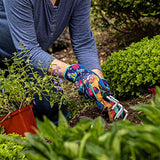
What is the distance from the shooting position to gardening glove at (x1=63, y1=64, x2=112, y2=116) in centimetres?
202

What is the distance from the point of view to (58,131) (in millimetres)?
808

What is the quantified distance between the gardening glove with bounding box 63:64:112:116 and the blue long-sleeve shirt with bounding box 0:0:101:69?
27 centimetres

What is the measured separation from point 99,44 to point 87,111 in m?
3.17

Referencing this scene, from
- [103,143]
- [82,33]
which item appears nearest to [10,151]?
[103,143]

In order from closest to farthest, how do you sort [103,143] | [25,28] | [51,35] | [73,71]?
[103,143], [73,71], [25,28], [51,35]

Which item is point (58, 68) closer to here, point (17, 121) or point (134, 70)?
point (17, 121)

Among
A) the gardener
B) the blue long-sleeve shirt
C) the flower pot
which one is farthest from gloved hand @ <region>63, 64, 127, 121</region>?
the flower pot

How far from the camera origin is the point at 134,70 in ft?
8.14

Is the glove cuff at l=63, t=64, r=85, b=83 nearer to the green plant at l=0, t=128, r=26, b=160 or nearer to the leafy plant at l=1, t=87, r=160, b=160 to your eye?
the green plant at l=0, t=128, r=26, b=160

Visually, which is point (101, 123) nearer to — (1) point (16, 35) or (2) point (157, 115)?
(2) point (157, 115)

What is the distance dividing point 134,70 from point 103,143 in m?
1.85

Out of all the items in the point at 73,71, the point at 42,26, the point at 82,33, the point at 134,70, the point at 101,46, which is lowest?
the point at 101,46

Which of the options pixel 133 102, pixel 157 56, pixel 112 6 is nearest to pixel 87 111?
pixel 133 102

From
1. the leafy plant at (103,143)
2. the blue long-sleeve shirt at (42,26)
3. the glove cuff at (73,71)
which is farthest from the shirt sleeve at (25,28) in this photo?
the leafy plant at (103,143)
